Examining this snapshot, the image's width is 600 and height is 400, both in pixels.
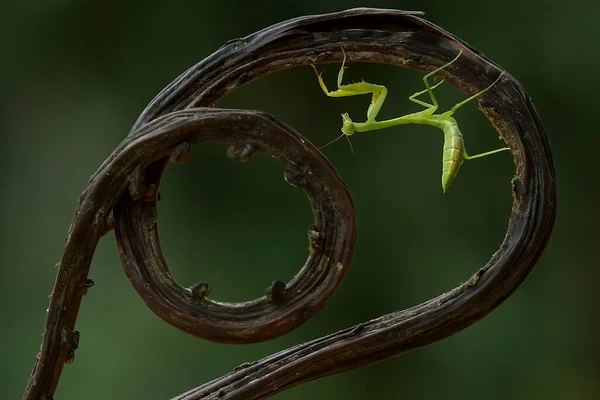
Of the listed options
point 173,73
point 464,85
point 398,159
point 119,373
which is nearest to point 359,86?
point 464,85

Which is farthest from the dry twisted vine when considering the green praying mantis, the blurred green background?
the blurred green background

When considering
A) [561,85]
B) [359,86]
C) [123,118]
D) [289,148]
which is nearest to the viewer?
[289,148]

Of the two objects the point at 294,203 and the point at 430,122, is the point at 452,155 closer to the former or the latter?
the point at 430,122

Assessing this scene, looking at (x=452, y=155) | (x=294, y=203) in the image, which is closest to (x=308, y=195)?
(x=452, y=155)

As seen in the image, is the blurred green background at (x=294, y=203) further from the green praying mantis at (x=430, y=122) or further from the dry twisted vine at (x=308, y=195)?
the dry twisted vine at (x=308, y=195)

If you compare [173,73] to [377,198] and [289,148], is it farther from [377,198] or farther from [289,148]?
[289,148]
